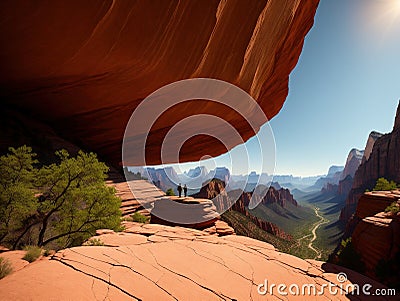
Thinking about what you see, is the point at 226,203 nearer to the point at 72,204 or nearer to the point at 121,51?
the point at 72,204

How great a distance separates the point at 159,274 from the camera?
4031mm

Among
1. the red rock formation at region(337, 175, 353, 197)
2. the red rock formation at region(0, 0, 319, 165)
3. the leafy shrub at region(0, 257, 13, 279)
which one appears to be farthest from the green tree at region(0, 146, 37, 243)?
the red rock formation at region(337, 175, 353, 197)

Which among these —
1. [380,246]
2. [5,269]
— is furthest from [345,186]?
[5,269]

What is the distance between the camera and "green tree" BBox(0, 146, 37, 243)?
7082 mm

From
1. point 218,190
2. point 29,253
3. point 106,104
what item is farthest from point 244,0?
point 218,190

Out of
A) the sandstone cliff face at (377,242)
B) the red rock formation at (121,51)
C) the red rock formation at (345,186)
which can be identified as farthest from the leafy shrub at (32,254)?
the red rock formation at (345,186)

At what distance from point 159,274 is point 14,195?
723cm

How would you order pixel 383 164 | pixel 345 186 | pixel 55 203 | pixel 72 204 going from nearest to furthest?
1. pixel 55 203
2. pixel 72 204
3. pixel 383 164
4. pixel 345 186

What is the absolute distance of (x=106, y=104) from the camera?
1364 cm

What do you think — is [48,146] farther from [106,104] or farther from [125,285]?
[125,285]

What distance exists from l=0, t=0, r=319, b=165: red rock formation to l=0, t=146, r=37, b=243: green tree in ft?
16.5

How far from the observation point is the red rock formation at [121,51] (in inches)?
288

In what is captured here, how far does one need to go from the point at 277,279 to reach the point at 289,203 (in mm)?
162370

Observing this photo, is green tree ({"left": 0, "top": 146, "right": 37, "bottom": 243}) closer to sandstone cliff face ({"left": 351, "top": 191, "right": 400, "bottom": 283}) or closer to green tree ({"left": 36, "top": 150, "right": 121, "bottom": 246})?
green tree ({"left": 36, "top": 150, "right": 121, "bottom": 246})
